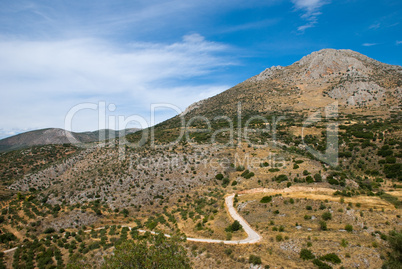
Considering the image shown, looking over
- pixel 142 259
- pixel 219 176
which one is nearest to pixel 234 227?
pixel 142 259

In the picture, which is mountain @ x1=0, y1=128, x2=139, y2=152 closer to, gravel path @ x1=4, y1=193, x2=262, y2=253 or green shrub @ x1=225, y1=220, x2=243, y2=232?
gravel path @ x1=4, y1=193, x2=262, y2=253

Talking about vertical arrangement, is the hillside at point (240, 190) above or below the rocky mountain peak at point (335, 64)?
below

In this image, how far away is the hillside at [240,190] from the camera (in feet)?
71.8

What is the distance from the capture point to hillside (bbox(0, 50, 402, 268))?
2189 centimetres

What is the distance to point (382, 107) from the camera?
3164 inches

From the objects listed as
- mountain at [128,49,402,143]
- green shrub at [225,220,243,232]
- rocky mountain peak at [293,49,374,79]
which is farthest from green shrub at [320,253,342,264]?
rocky mountain peak at [293,49,374,79]

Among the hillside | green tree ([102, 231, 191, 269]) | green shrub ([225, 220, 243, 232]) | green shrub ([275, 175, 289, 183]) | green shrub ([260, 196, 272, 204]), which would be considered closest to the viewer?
green tree ([102, 231, 191, 269])

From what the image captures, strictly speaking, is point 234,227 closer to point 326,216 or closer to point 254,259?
point 254,259

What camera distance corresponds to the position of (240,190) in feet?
133

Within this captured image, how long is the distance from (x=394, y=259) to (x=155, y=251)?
19.0m

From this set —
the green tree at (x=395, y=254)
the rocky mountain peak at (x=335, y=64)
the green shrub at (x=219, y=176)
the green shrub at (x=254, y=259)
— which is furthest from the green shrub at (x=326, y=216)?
the rocky mountain peak at (x=335, y=64)

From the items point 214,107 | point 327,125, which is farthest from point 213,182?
point 214,107

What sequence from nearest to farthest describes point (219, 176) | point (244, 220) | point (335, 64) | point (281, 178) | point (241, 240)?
point (241, 240)
point (244, 220)
point (281, 178)
point (219, 176)
point (335, 64)

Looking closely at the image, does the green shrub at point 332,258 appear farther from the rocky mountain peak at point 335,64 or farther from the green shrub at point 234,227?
the rocky mountain peak at point 335,64
